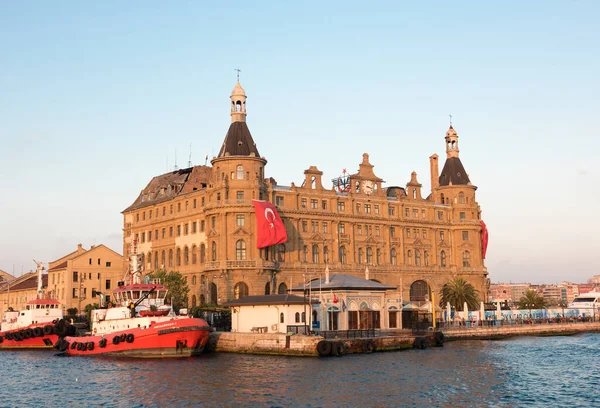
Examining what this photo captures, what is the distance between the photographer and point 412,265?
12656cm

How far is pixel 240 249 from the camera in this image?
104 meters

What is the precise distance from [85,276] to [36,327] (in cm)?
4019

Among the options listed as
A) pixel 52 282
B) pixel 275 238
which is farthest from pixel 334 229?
pixel 52 282

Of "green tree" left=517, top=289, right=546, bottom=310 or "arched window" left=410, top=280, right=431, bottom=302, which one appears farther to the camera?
"green tree" left=517, top=289, right=546, bottom=310

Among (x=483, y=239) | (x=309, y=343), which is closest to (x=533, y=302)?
(x=483, y=239)

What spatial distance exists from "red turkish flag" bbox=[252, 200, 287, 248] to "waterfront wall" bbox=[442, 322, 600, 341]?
27.4 m

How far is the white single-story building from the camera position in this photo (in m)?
74.3

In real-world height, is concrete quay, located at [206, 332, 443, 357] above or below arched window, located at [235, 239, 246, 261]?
below

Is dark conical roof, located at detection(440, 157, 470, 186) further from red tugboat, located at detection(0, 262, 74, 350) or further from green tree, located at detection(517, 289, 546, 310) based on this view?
red tugboat, located at detection(0, 262, 74, 350)

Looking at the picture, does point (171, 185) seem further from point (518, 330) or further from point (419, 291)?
point (518, 330)

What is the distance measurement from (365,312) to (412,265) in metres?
45.1

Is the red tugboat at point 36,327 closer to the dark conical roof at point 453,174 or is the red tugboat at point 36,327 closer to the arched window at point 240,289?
the arched window at point 240,289

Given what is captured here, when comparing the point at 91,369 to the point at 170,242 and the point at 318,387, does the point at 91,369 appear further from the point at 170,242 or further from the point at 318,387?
the point at 170,242

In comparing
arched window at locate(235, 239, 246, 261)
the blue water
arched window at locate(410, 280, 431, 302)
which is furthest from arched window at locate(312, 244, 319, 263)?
the blue water
